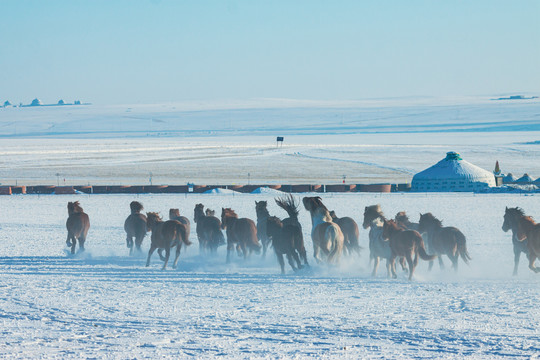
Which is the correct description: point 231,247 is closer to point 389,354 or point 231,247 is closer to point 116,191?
point 389,354

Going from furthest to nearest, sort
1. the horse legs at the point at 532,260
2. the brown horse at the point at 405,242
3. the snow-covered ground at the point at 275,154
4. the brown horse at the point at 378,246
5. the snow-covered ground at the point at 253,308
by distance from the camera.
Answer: the snow-covered ground at the point at 275,154 < the brown horse at the point at 378,246 < the horse legs at the point at 532,260 < the brown horse at the point at 405,242 < the snow-covered ground at the point at 253,308

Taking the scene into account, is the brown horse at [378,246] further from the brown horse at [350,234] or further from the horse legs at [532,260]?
the horse legs at [532,260]

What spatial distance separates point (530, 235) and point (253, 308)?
4.71m

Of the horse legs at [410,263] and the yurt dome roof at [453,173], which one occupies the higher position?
the yurt dome roof at [453,173]

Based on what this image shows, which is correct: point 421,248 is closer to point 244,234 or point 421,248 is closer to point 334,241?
point 334,241

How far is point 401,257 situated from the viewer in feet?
42.0

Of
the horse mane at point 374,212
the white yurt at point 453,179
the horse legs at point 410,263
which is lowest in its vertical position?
the horse legs at point 410,263

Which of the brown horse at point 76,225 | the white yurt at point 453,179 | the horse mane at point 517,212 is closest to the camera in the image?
the horse mane at point 517,212

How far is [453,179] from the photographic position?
38625mm

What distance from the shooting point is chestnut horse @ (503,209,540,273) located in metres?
12.5

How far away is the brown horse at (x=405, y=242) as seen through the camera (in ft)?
40.8

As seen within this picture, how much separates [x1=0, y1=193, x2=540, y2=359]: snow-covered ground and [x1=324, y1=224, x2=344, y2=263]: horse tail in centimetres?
34

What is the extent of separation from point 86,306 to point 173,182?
1376 inches

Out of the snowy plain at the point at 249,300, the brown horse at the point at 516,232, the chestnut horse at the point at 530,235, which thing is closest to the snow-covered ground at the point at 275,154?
the snowy plain at the point at 249,300
